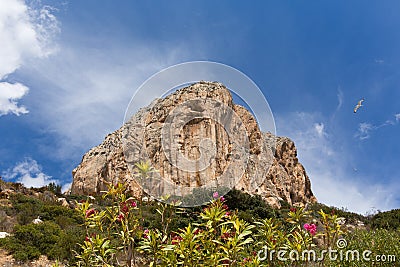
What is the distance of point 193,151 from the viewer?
34281mm

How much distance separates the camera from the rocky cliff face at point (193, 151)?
1310 inches

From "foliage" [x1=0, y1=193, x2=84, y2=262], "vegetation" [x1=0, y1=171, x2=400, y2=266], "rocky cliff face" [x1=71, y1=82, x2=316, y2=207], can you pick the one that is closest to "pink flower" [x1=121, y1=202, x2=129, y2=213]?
"vegetation" [x1=0, y1=171, x2=400, y2=266]

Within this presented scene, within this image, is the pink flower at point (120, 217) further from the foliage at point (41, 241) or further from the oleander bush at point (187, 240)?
the foliage at point (41, 241)

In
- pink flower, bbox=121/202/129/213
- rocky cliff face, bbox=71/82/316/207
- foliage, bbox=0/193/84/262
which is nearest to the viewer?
pink flower, bbox=121/202/129/213

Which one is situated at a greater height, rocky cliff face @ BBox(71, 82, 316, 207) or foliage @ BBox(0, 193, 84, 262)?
rocky cliff face @ BBox(71, 82, 316, 207)

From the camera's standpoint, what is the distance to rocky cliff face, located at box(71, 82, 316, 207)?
109ft

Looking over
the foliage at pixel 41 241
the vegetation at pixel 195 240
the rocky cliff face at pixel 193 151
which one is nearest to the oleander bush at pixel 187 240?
the vegetation at pixel 195 240

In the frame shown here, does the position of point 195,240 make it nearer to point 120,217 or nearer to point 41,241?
point 120,217

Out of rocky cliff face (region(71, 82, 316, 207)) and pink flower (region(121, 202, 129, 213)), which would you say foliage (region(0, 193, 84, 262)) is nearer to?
pink flower (region(121, 202, 129, 213))

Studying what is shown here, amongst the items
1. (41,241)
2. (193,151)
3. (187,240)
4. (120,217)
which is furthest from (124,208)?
(193,151)

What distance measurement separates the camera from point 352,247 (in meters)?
6.35

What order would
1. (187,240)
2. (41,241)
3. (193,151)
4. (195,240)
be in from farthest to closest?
(193,151) < (41,241) < (195,240) < (187,240)

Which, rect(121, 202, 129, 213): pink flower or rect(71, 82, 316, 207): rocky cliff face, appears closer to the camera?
rect(121, 202, 129, 213): pink flower

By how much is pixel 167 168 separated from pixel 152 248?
3071 centimetres
